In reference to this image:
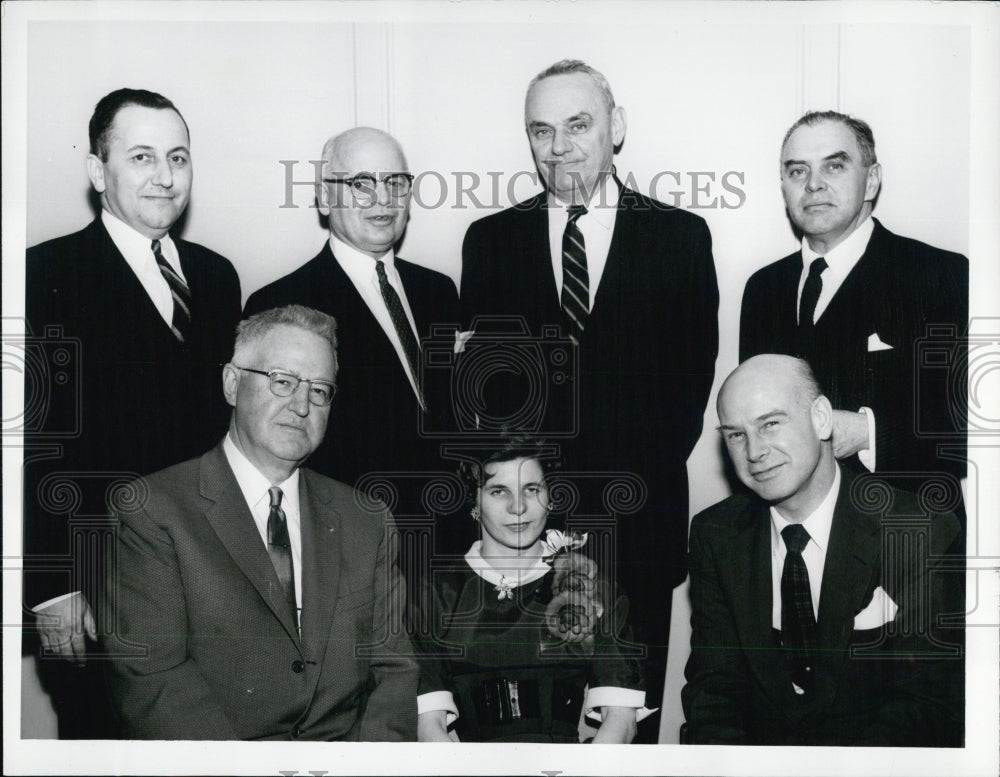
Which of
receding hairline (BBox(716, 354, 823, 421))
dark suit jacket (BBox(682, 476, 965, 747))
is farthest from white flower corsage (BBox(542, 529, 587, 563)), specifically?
receding hairline (BBox(716, 354, 823, 421))

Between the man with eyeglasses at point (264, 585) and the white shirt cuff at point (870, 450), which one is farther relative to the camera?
the white shirt cuff at point (870, 450)

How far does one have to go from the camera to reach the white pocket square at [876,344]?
3305 mm

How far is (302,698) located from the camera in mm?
3213

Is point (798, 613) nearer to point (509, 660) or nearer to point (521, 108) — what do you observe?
point (509, 660)

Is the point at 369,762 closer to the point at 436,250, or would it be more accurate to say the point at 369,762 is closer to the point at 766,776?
the point at 766,776

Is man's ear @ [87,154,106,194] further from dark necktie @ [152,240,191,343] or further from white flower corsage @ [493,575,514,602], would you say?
white flower corsage @ [493,575,514,602]

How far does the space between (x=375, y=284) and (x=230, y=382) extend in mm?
557

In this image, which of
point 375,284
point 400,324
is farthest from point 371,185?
point 400,324

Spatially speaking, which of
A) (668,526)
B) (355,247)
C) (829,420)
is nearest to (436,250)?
(355,247)

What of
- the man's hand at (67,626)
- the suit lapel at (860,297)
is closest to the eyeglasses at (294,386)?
the man's hand at (67,626)

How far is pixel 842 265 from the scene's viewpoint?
10.9 ft

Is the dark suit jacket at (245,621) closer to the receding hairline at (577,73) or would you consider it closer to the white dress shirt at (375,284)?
the white dress shirt at (375,284)

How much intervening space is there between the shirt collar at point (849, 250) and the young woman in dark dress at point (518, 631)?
109 centimetres

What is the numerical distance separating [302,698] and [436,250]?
148 cm
